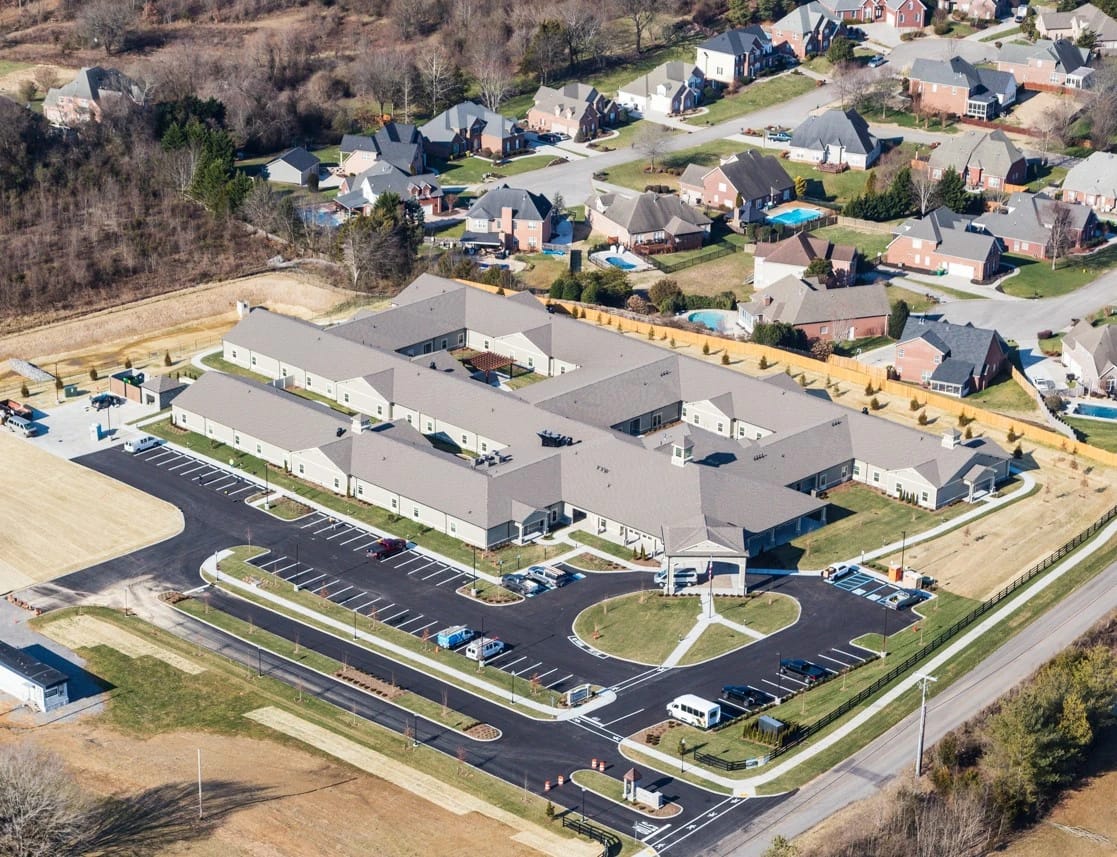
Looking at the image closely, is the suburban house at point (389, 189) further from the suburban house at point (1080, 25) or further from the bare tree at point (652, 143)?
the suburban house at point (1080, 25)

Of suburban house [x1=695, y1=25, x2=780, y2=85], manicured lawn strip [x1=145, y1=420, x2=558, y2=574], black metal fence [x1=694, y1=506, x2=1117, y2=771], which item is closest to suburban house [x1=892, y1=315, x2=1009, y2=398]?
black metal fence [x1=694, y1=506, x2=1117, y2=771]

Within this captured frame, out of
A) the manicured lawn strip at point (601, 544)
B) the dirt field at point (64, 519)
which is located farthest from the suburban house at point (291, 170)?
the manicured lawn strip at point (601, 544)

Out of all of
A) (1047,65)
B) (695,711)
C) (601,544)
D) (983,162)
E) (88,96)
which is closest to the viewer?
(695,711)

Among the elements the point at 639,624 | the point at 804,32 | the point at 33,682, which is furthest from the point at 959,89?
the point at 33,682

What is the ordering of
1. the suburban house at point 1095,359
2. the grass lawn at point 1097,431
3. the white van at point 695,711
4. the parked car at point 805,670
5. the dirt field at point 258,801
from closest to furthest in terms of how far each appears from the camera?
1. the dirt field at point 258,801
2. the white van at point 695,711
3. the parked car at point 805,670
4. the grass lawn at point 1097,431
5. the suburban house at point 1095,359

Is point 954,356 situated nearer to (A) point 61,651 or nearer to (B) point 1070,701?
(B) point 1070,701

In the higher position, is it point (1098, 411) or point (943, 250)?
point (943, 250)

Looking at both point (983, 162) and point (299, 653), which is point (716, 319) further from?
point (299, 653)
